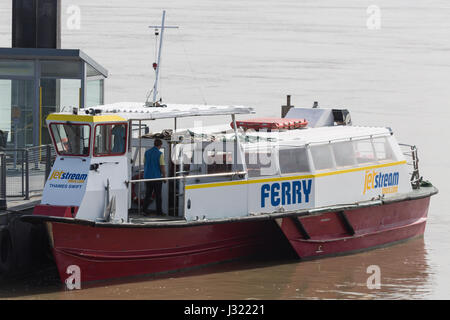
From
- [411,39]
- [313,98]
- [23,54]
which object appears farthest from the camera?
[411,39]

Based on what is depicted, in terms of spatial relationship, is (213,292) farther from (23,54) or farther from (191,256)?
(23,54)

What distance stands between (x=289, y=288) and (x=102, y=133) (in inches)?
184

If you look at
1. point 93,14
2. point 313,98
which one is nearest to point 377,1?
point 93,14

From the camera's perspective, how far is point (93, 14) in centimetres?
9681

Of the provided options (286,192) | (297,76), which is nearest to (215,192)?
(286,192)

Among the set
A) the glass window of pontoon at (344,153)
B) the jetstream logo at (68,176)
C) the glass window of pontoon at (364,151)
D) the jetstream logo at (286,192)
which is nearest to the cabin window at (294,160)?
the jetstream logo at (286,192)

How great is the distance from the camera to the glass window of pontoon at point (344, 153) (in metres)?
20.7

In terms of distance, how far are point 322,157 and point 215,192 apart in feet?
9.18

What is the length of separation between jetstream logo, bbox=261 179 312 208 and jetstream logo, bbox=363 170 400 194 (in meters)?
1.77

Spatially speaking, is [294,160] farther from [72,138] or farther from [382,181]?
[72,138]

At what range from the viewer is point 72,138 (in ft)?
58.3

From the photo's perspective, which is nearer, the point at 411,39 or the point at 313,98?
the point at 313,98

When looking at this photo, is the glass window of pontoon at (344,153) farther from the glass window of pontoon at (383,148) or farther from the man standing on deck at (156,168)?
the man standing on deck at (156,168)

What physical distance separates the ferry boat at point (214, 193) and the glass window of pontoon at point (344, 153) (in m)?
0.03
